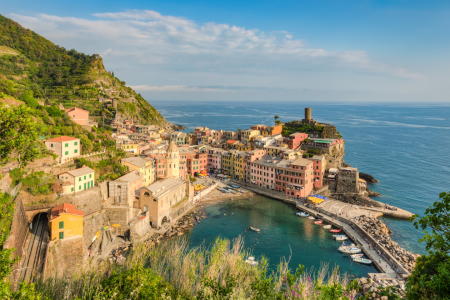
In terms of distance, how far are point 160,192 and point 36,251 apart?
51.6ft

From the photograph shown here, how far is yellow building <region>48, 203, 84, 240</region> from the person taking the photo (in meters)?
24.4

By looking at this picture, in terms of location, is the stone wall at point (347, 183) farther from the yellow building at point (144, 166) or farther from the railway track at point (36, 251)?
the railway track at point (36, 251)

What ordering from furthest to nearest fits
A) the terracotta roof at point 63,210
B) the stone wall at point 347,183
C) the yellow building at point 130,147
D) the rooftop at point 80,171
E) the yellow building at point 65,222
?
1. the yellow building at point 130,147
2. the stone wall at point 347,183
3. the rooftop at point 80,171
4. the terracotta roof at point 63,210
5. the yellow building at point 65,222

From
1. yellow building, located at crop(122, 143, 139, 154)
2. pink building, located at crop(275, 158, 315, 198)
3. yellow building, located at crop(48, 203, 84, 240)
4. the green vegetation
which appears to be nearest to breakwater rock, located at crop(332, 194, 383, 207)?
pink building, located at crop(275, 158, 315, 198)

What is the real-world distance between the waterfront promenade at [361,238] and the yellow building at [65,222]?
28883 mm

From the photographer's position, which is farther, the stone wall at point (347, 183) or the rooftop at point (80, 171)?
the stone wall at point (347, 183)

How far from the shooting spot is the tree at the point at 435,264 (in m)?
8.01

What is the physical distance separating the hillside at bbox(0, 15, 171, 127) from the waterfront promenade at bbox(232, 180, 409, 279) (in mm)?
52632

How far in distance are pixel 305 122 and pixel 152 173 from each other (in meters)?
48.5

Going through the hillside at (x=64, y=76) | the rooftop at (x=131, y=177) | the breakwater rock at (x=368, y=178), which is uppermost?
the hillside at (x=64, y=76)

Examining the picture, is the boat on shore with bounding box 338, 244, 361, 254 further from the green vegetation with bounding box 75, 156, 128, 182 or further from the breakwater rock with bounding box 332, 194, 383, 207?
the green vegetation with bounding box 75, 156, 128, 182

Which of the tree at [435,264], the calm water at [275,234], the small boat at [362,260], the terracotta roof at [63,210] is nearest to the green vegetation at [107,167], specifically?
the terracotta roof at [63,210]

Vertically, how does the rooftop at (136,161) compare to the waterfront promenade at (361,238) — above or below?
above

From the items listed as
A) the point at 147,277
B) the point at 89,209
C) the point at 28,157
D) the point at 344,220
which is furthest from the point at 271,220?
the point at 28,157
